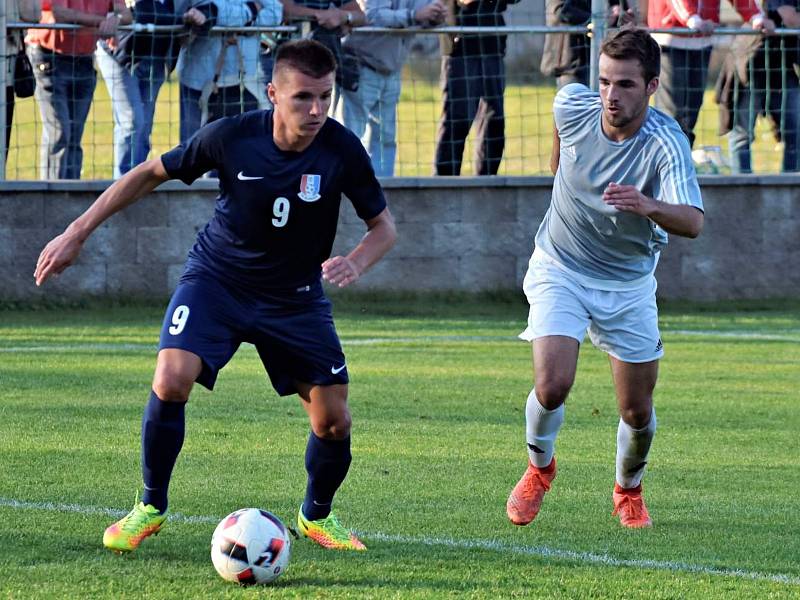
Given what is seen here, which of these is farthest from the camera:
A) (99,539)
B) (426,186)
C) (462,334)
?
(426,186)

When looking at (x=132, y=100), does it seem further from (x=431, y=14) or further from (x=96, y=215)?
(x=96, y=215)

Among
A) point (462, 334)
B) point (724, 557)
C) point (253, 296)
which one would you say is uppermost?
point (253, 296)

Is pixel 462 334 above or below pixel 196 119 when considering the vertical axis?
below

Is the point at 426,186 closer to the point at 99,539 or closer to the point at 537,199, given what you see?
the point at 537,199

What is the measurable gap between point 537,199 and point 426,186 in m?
→ 1.04

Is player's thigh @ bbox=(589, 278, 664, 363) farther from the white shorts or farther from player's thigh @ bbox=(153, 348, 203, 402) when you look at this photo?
player's thigh @ bbox=(153, 348, 203, 402)

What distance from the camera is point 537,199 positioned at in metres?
14.3

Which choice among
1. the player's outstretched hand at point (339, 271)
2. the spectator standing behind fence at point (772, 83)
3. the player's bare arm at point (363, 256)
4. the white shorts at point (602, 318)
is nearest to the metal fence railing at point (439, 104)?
the spectator standing behind fence at point (772, 83)

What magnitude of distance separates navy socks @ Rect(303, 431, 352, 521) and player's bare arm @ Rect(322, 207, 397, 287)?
2.12 feet

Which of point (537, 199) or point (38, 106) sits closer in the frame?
point (38, 106)

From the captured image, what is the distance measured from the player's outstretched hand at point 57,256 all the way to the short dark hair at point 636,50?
7.19ft

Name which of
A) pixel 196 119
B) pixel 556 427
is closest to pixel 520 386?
pixel 556 427

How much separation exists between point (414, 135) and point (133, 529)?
9984mm

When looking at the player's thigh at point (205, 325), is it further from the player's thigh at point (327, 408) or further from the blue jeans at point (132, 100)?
the blue jeans at point (132, 100)
